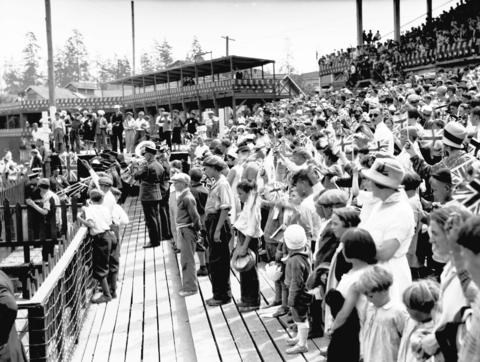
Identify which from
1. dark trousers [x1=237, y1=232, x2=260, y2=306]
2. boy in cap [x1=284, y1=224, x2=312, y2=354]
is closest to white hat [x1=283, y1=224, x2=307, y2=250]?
boy in cap [x1=284, y1=224, x2=312, y2=354]

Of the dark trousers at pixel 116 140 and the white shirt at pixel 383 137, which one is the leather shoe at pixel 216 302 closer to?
the white shirt at pixel 383 137

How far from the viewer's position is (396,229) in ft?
13.1

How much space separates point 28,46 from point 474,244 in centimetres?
12501

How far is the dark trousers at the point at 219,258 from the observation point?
274 inches

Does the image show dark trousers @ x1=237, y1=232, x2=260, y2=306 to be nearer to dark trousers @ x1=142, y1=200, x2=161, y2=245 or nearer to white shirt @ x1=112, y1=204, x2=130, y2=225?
white shirt @ x1=112, y1=204, x2=130, y2=225

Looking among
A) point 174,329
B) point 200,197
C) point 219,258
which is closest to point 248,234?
point 219,258

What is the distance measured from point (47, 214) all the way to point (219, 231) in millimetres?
4325

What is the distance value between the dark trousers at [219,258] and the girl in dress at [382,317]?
347 cm

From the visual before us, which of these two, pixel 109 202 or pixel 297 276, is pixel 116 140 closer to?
pixel 109 202

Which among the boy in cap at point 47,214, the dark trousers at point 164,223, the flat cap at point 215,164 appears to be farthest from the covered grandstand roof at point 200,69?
the flat cap at point 215,164

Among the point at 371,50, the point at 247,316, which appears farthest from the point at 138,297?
the point at 371,50

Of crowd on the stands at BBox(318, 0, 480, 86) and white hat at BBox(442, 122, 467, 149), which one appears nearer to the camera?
white hat at BBox(442, 122, 467, 149)

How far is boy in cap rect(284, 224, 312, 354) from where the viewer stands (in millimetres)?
5305

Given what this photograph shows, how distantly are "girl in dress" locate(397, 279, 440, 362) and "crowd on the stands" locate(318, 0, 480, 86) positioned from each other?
22.1m
